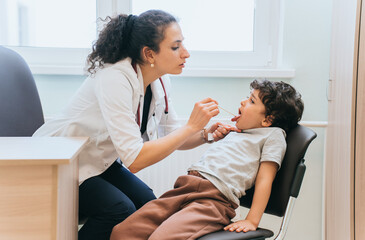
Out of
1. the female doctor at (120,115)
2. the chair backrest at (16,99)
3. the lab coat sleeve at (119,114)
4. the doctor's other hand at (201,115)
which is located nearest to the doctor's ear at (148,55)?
the female doctor at (120,115)

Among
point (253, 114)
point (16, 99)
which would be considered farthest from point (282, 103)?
point (16, 99)

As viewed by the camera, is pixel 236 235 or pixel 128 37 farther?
pixel 128 37

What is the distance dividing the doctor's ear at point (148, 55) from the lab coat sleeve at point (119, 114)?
0.17 metres

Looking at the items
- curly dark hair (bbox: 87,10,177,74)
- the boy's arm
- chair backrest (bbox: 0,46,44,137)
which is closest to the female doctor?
curly dark hair (bbox: 87,10,177,74)

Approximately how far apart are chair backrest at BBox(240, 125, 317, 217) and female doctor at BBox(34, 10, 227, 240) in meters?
0.29

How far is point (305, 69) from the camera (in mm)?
2154

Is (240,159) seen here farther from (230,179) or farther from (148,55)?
(148,55)

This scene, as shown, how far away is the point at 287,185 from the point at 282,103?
0.97 ft

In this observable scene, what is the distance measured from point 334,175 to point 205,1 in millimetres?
1122

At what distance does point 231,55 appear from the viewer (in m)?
2.25

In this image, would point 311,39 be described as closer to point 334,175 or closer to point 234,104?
point 234,104

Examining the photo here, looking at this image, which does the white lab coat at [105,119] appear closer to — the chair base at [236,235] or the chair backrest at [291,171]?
the chair base at [236,235]

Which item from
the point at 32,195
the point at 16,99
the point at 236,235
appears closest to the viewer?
the point at 32,195

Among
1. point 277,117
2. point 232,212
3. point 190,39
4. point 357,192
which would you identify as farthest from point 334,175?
point 190,39
